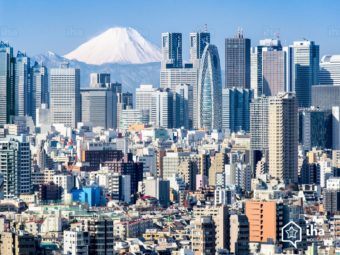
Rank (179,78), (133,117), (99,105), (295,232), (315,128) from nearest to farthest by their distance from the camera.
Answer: (295,232)
(315,128)
(133,117)
(99,105)
(179,78)

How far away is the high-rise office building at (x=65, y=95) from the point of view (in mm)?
44750

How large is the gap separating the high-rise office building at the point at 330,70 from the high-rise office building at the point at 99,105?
5.23m

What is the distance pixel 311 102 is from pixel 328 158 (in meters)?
10.0

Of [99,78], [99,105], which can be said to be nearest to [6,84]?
[99,105]

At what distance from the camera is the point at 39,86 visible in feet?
153

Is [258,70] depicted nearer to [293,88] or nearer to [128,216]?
[293,88]

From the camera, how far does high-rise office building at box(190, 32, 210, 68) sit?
46812mm

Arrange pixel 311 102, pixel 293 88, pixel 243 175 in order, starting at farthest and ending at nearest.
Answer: pixel 293 88
pixel 311 102
pixel 243 175

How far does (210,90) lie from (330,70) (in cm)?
308

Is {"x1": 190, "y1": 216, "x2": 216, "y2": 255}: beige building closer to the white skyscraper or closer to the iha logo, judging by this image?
the iha logo

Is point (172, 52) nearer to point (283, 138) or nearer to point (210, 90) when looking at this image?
point (210, 90)

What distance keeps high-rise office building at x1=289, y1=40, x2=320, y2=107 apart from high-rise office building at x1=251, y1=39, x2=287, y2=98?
329 mm

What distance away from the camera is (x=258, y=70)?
155 feet

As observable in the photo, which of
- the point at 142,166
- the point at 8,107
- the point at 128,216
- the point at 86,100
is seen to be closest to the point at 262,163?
the point at 142,166
